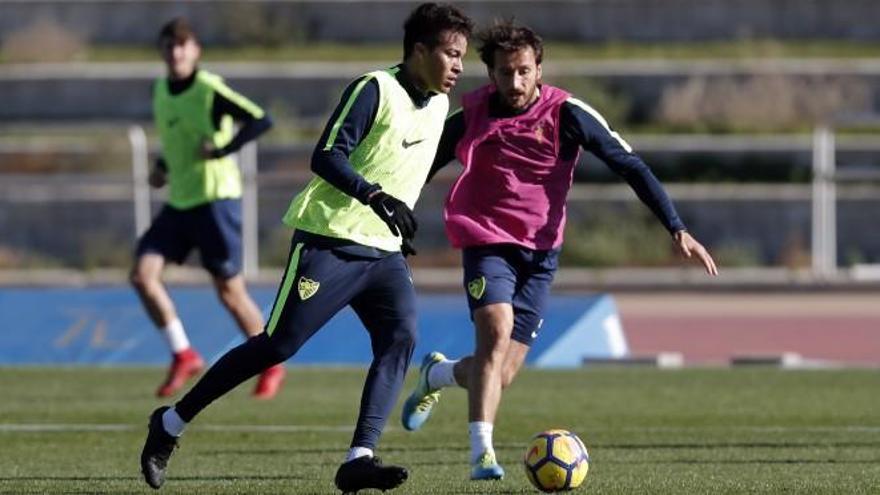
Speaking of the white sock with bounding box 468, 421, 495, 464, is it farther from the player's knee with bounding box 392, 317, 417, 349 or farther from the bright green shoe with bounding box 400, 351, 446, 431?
the bright green shoe with bounding box 400, 351, 446, 431

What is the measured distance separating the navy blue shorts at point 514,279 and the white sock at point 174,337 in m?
4.90

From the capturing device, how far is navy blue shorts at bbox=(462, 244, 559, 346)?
30.6ft

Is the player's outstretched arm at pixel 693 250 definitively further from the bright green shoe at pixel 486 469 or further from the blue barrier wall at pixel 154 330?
the blue barrier wall at pixel 154 330

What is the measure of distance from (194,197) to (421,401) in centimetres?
394

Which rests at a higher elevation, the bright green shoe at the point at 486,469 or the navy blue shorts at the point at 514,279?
the navy blue shorts at the point at 514,279

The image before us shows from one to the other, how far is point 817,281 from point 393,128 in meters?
16.9

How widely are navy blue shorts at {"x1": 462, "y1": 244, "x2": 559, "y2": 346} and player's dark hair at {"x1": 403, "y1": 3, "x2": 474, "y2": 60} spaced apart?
1.34 m

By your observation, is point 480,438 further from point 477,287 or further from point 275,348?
point 275,348

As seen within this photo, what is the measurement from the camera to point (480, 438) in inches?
358

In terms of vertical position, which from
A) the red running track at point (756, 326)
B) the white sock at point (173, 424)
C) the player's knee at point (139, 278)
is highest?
the red running track at point (756, 326)

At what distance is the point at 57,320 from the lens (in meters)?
17.8

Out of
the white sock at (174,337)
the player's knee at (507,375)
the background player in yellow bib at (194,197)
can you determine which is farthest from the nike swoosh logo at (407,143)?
the white sock at (174,337)

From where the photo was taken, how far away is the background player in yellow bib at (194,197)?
1395 cm

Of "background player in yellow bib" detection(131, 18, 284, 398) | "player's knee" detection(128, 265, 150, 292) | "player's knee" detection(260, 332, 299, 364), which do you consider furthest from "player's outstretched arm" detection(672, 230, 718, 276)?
"player's knee" detection(128, 265, 150, 292)
